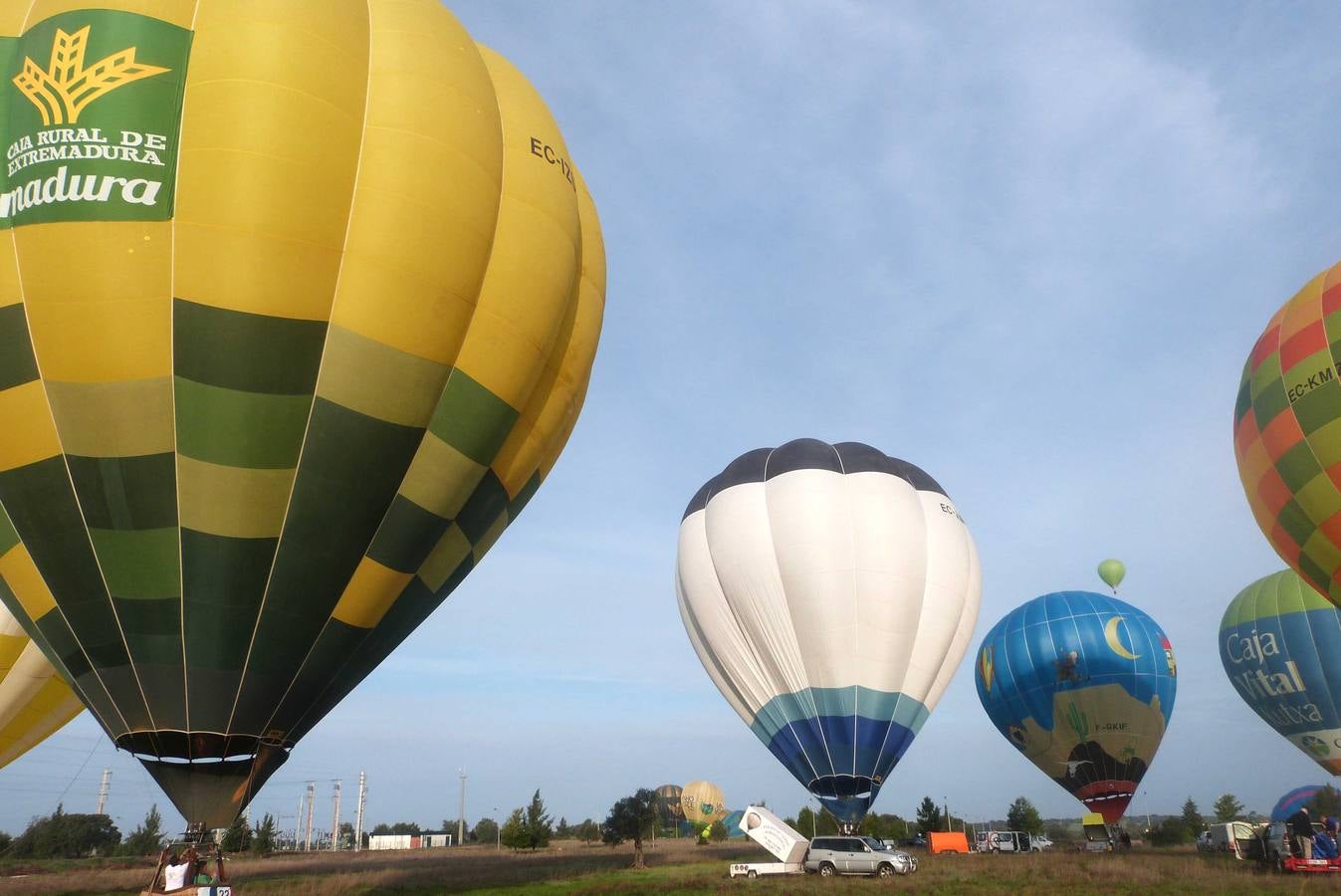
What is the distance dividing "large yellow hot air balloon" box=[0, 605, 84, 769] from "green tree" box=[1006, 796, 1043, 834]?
200 feet

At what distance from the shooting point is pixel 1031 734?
28.3 meters

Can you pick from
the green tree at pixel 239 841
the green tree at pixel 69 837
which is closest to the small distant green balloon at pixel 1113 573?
the green tree at pixel 239 841

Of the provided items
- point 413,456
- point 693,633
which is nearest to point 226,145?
point 413,456

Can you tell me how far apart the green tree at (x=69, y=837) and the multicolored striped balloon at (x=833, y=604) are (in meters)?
41.7

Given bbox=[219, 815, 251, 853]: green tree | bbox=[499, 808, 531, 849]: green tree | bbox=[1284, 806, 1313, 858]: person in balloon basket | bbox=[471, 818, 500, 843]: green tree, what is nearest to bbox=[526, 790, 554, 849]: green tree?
bbox=[499, 808, 531, 849]: green tree

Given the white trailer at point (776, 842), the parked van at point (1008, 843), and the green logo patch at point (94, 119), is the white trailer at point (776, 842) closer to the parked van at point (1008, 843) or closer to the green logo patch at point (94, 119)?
the parked van at point (1008, 843)

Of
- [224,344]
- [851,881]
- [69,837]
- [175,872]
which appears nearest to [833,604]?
[851,881]

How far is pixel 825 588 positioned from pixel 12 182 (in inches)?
666

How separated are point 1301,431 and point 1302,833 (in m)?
7.95

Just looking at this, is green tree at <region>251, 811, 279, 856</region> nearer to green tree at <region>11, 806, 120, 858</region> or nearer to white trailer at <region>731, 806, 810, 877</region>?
green tree at <region>11, 806, 120, 858</region>

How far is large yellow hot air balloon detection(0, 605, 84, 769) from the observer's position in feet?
Answer: 54.1

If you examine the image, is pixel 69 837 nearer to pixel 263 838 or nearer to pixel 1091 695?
pixel 263 838

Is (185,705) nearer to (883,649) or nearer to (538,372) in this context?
(538,372)

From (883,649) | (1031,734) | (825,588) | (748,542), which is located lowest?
(1031,734)
